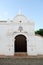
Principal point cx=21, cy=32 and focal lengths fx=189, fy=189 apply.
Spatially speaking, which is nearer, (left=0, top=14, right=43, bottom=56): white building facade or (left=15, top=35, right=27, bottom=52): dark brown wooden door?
(left=0, top=14, right=43, bottom=56): white building facade

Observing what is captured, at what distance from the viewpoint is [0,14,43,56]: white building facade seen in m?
21.8

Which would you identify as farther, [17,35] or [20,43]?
[20,43]

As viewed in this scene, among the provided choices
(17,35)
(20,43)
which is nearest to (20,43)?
(20,43)

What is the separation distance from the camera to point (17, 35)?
878 inches

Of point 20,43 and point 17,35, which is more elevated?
point 17,35

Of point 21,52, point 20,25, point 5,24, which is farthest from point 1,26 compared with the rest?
point 21,52

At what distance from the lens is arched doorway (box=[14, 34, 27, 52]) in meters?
22.2

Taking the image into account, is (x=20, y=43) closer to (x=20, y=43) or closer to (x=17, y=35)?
(x=20, y=43)

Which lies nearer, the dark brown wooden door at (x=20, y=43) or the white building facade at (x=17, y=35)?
the white building facade at (x=17, y=35)

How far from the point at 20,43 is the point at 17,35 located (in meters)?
1.03

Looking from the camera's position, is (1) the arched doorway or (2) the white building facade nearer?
(2) the white building facade

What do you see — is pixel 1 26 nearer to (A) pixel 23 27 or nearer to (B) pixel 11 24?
(B) pixel 11 24

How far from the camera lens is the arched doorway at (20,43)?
73.0 ft

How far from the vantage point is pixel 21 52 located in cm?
2189
